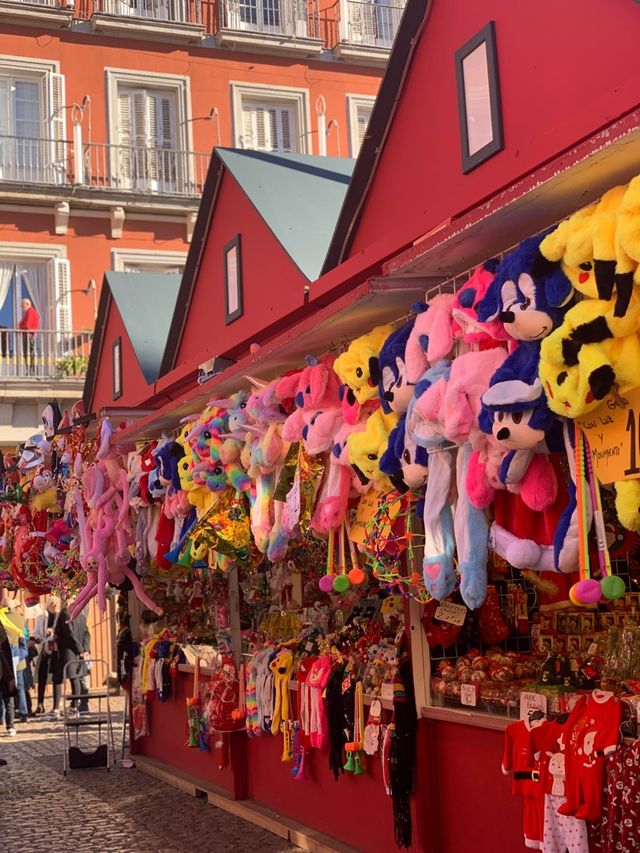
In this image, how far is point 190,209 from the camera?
2177 cm

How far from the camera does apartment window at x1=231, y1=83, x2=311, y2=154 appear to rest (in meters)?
22.7

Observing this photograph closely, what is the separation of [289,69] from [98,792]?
53.6ft

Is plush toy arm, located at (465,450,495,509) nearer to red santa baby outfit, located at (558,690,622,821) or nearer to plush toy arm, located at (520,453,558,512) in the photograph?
plush toy arm, located at (520,453,558,512)

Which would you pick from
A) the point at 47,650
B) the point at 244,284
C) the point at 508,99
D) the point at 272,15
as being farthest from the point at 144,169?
the point at 508,99

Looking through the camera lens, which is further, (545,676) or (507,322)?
(545,676)

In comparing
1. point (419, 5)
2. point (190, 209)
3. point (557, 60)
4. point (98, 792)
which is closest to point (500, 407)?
point (557, 60)

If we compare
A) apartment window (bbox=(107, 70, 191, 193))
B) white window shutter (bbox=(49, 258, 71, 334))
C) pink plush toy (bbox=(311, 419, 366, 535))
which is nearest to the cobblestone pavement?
pink plush toy (bbox=(311, 419, 366, 535))

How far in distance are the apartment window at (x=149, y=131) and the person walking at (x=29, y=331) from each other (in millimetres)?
2938

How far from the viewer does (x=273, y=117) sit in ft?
75.8

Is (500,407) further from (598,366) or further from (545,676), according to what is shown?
(545,676)

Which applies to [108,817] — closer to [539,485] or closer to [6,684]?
[6,684]

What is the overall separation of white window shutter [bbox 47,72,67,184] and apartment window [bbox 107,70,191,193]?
90 centimetres

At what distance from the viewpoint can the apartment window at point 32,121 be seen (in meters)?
21.2

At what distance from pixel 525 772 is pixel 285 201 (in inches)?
255
